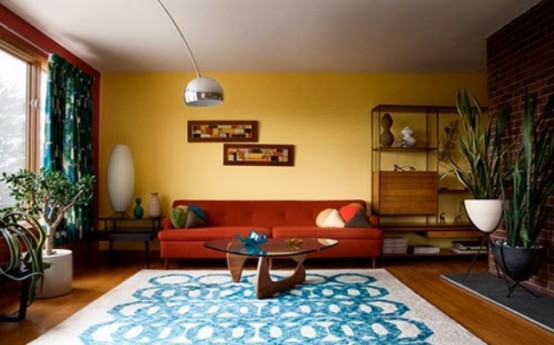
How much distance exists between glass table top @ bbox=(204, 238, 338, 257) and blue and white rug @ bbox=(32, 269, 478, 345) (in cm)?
38

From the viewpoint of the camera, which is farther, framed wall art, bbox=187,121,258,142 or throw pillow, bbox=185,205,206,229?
framed wall art, bbox=187,121,258,142

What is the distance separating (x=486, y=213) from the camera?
372 centimetres

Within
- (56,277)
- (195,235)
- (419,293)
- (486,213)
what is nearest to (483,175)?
(486,213)

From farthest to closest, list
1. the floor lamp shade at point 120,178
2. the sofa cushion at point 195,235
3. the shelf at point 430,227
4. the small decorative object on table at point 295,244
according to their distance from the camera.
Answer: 1. the floor lamp shade at point 120,178
2. the shelf at point 430,227
3. the sofa cushion at point 195,235
4. the small decorative object on table at point 295,244

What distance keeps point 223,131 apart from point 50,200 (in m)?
2.43

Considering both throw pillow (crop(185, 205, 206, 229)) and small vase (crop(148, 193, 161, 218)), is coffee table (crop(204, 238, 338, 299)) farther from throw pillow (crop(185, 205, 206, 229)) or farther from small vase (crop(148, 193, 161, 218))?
small vase (crop(148, 193, 161, 218))

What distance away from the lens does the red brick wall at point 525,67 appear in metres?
3.54

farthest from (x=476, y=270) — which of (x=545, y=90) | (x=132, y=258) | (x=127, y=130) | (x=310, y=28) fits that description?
(x=127, y=130)

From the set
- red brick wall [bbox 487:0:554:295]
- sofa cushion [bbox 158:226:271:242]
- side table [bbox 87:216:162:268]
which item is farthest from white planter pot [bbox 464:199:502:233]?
side table [bbox 87:216:162:268]

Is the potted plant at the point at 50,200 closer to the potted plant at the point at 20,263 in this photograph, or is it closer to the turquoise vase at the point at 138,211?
the potted plant at the point at 20,263

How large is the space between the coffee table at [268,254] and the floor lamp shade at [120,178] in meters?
1.96

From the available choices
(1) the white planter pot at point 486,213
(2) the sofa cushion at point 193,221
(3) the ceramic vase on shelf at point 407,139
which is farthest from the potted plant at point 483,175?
(2) the sofa cushion at point 193,221

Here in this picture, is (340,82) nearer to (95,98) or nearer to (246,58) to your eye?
(246,58)

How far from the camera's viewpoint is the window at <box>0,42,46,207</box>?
12.7 ft
